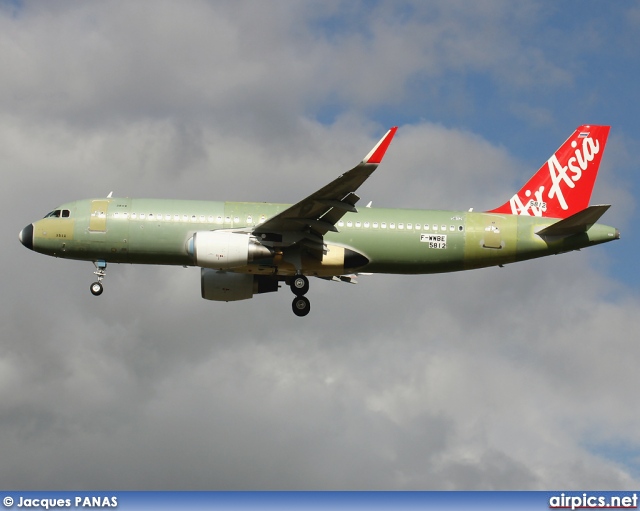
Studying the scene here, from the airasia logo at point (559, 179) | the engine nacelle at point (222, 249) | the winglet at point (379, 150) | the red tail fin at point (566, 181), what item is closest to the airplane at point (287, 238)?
the engine nacelle at point (222, 249)

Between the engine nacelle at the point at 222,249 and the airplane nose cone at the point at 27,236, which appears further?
the airplane nose cone at the point at 27,236

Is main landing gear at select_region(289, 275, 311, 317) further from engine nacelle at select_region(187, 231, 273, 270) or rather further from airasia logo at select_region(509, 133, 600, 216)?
airasia logo at select_region(509, 133, 600, 216)

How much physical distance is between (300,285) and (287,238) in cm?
322

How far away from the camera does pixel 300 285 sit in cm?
5303

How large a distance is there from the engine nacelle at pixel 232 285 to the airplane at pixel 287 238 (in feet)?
0.15

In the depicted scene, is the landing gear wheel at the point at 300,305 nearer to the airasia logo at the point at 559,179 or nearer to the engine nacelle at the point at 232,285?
the engine nacelle at the point at 232,285

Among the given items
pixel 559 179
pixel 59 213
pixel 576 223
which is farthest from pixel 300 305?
pixel 559 179

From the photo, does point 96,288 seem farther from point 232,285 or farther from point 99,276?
point 232,285

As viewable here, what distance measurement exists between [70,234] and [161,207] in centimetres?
422

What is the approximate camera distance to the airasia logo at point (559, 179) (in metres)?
55.3

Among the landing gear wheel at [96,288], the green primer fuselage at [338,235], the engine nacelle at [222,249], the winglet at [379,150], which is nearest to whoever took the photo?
the winglet at [379,150]

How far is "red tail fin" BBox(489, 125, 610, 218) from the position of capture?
5544cm

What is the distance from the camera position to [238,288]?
54469 millimetres

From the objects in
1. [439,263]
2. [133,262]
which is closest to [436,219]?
[439,263]
